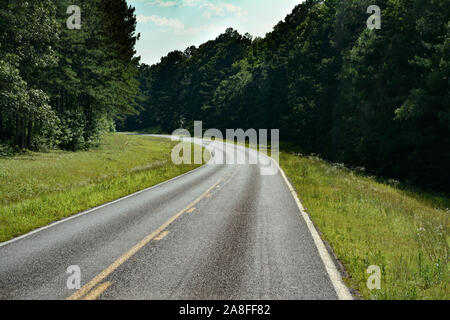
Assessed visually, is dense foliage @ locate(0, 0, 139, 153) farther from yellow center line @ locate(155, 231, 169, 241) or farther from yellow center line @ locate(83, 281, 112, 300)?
yellow center line @ locate(83, 281, 112, 300)

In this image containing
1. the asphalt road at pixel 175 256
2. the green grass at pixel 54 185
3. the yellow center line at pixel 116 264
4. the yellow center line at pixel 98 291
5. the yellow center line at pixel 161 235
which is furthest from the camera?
the green grass at pixel 54 185

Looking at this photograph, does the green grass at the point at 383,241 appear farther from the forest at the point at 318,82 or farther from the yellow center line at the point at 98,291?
the forest at the point at 318,82

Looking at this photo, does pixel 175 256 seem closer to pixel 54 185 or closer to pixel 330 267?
pixel 330 267

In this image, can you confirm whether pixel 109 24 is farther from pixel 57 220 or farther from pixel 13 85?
pixel 57 220

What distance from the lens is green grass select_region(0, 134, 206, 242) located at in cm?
Result: 982

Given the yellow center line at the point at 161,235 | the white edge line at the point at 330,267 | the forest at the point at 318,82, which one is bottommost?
the yellow center line at the point at 161,235

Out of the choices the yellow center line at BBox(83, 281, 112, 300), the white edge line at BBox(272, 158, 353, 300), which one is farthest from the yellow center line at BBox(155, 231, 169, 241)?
the white edge line at BBox(272, 158, 353, 300)

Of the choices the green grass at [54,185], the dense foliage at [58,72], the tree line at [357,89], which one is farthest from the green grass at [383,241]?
the dense foliage at [58,72]

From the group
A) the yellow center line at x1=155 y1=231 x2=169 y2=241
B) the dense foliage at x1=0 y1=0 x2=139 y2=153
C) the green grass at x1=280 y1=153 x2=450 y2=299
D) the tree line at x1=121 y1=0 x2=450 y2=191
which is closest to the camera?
the green grass at x1=280 y1=153 x2=450 y2=299

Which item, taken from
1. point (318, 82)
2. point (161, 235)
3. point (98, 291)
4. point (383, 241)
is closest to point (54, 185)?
point (161, 235)

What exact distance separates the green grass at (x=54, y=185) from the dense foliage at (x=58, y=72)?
3134 millimetres

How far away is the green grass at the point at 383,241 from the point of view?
193 inches

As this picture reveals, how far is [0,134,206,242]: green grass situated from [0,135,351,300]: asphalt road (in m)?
1.14

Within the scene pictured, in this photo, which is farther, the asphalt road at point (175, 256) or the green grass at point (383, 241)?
the green grass at point (383, 241)
